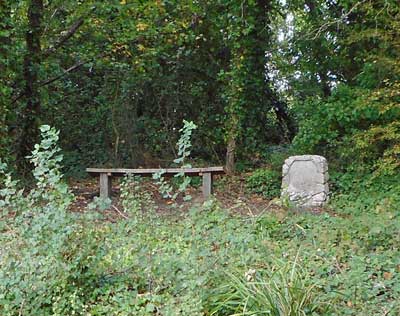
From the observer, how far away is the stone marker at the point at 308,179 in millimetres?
6465

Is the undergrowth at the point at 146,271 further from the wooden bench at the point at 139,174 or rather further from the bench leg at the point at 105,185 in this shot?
the bench leg at the point at 105,185

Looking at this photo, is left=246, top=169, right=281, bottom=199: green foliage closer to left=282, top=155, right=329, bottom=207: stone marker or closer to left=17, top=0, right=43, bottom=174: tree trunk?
left=282, top=155, right=329, bottom=207: stone marker

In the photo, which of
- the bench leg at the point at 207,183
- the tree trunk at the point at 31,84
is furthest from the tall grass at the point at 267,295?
the tree trunk at the point at 31,84

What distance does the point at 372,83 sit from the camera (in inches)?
274

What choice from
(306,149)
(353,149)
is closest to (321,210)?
(353,149)

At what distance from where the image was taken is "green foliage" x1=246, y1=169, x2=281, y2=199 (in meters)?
7.11

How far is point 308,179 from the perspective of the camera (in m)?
6.61

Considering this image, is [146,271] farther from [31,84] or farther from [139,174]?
[31,84]

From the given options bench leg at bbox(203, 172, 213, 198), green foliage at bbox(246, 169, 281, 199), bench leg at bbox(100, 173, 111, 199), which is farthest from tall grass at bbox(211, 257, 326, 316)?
green foliage at bbox(246, 169, 281, 199)

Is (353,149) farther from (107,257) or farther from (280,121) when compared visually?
(107,257)

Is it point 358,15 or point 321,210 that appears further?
point 358,15

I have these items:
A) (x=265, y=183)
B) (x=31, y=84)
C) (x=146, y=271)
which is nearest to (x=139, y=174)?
(x=265, y=183)

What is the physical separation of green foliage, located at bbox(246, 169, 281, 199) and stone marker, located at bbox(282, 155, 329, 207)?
358 millimetres

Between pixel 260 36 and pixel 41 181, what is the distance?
661 cm
